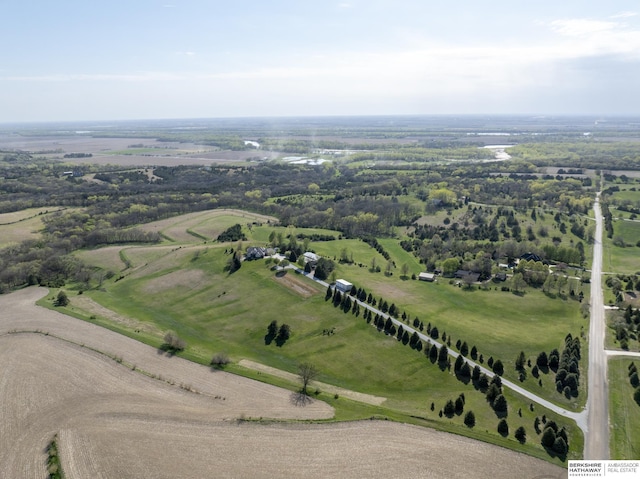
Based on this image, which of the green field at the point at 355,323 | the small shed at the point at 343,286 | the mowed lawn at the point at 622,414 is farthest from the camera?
the small shed at the point at 343,286

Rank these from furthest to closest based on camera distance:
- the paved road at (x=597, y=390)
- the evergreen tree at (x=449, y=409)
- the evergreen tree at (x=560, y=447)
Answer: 1. the evergreen tree at (x=449, y=409)
2. the paved road at (x=597, y=390)
3. the evergreen tree at (x=560, y=447)

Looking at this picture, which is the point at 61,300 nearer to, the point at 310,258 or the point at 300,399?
the point at 310,258

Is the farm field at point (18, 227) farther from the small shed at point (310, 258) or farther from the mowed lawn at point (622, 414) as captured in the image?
the mowed lawn at point (622, 414)

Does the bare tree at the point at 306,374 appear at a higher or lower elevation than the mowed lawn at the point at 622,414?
higher

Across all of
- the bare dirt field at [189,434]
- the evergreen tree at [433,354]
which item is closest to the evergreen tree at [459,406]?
the bare dirt field at [189,434]

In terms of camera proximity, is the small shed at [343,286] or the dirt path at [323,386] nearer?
the dirt path at [323,386]

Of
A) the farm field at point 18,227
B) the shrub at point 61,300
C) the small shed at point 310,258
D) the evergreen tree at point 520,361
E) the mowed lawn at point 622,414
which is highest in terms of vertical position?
the farm field at point 18,227
